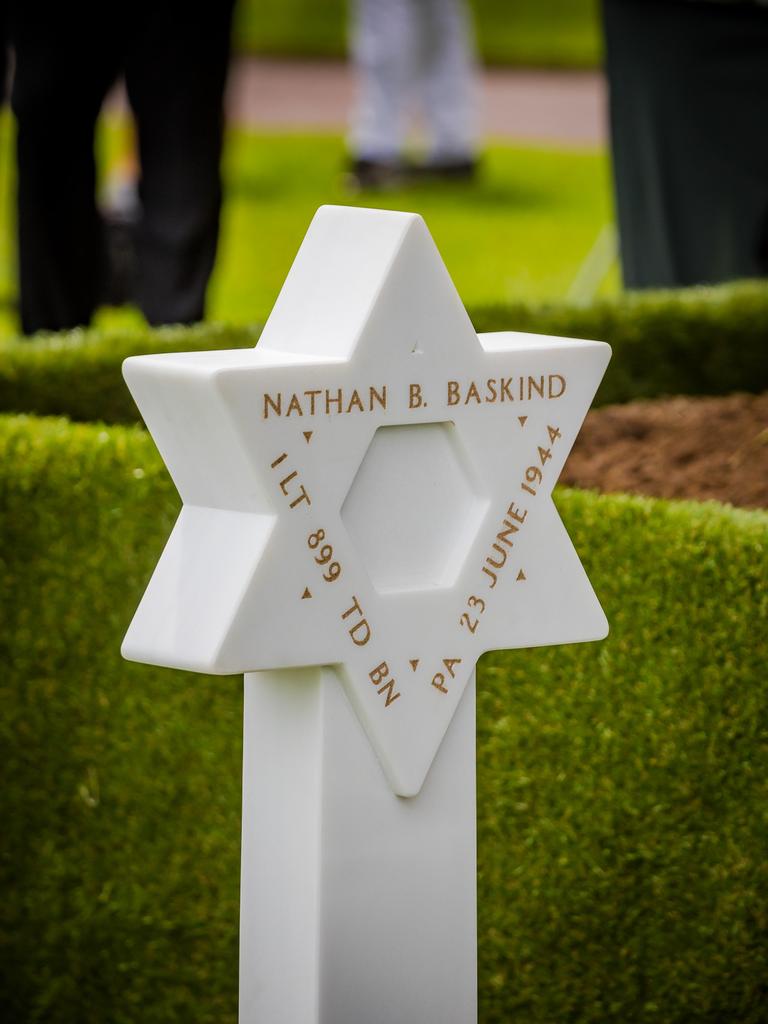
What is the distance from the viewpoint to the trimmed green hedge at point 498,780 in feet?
9.10

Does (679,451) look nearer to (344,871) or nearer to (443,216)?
(344,871)

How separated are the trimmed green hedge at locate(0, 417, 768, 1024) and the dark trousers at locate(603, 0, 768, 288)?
2.96m

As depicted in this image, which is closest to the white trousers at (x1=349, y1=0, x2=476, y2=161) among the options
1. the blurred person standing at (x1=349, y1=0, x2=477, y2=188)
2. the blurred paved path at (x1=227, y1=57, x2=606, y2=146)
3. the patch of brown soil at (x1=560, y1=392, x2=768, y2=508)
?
the blurred person standing at (x1=349, y1=0, x2=477, y2=188)

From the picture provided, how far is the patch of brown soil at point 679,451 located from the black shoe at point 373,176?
6.51 metres

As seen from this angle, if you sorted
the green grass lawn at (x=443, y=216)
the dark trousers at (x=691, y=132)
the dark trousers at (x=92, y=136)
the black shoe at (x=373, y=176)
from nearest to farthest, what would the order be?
1. the dark trousers at (x=92, y=136)
2. the dark trousers at (x=691, y=132)
3. the green grass lawn at (x=443, y=216)
4. the black shoe at (x=373, y=176)

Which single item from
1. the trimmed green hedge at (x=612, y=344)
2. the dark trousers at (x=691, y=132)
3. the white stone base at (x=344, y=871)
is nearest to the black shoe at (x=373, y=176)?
the dark trousers at (x=691, y=132)

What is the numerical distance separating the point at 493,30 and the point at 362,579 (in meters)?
16.8

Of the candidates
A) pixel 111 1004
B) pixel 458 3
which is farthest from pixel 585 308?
pixel 458 3

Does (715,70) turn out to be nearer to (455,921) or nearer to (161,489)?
(161,489)

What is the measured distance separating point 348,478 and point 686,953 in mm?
1108

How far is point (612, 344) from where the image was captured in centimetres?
410

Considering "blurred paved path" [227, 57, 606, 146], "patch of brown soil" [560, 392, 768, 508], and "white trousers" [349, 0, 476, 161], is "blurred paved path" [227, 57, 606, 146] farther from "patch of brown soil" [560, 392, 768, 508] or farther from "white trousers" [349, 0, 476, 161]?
"patch of brown soil" [560, 392, 768, 508]

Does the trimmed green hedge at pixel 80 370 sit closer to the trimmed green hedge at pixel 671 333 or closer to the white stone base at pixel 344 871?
the trimmed green hedge at pixel 671 333

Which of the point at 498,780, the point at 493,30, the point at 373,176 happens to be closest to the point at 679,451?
the point at 498,780
